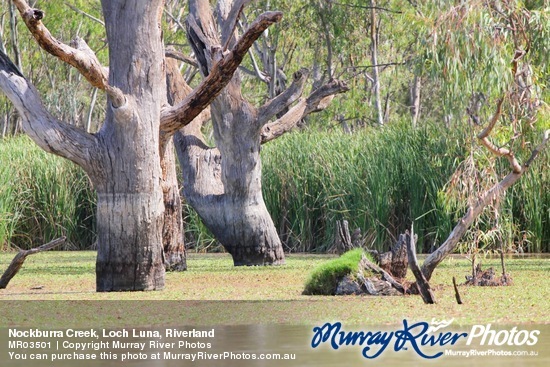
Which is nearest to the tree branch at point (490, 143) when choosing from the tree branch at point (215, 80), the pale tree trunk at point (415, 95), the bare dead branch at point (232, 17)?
the tree branch at point (215, 80)

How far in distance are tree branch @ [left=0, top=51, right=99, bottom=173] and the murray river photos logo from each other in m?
4.00

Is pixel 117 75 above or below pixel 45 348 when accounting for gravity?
above

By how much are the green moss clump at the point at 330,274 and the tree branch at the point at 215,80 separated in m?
2.26

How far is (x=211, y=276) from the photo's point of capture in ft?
45.7

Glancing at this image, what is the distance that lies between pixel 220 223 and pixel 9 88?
5.08 meters

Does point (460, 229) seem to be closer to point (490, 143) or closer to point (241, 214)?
point (490, 143)

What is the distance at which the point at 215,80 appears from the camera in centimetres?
1183

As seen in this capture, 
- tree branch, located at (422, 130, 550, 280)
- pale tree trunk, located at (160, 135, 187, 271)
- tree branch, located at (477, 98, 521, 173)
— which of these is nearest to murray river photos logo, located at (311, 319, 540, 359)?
tree branch, located at (422, 130, 550, 280)

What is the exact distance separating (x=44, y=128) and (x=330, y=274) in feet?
11.1

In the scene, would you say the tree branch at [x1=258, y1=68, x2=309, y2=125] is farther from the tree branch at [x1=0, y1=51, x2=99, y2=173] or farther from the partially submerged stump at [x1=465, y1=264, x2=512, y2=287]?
the partially submerged stump at [x1=465, y1=264, x2=512, y2=287]

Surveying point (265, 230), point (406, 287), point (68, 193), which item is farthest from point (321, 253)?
point (406, 287)

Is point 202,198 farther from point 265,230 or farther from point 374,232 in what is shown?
point 374,232

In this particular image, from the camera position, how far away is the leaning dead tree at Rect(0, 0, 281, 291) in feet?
38.0

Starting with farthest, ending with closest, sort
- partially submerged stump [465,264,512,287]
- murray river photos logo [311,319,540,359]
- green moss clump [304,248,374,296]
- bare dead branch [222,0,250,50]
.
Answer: bare dead branch [222,0,250,50], partially submerged stump [465,264,512,287], green moss clump [304,248,374,296], murray river photos logo [311,319,540,359]
